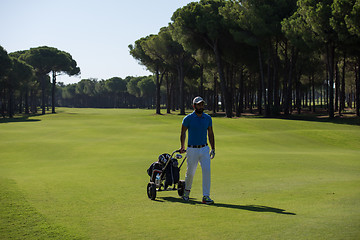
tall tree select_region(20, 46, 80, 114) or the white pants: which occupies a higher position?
tall tree select_region(20, 46, 80, 114)

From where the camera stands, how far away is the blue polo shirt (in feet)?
30.4

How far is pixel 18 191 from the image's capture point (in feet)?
33.4

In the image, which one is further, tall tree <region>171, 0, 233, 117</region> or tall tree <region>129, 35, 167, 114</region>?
tall tree <region>129, 35, 167, 114</region>

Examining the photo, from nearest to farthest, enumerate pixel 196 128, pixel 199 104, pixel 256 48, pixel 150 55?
pixel 199 104, pixel 196 128, pixel 256 48, pixel 150 55

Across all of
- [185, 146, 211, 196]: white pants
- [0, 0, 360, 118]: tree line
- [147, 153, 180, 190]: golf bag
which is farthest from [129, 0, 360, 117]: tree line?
[185, 146, 211, 196]: white pants

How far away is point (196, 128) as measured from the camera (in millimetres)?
9281

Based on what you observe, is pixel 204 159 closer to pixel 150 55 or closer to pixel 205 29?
pixel 205 29

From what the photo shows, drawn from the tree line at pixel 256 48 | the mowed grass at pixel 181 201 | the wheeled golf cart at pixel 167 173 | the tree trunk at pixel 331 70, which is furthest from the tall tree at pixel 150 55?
the wheeled golf cart at pixel 167 173

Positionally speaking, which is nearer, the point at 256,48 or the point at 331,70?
the point at 331,70

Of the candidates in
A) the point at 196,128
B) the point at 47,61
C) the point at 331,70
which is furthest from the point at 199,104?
the point at 47,61

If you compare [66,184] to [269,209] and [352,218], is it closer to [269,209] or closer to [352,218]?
[269,209]

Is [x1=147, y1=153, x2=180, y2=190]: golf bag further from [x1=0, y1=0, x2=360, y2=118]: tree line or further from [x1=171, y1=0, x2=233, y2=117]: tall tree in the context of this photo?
[x1=171, y1=0, x2=233, y2=117]: tall tree

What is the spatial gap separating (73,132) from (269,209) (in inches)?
1291

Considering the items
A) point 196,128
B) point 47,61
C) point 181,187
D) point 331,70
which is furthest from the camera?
point 47,61
